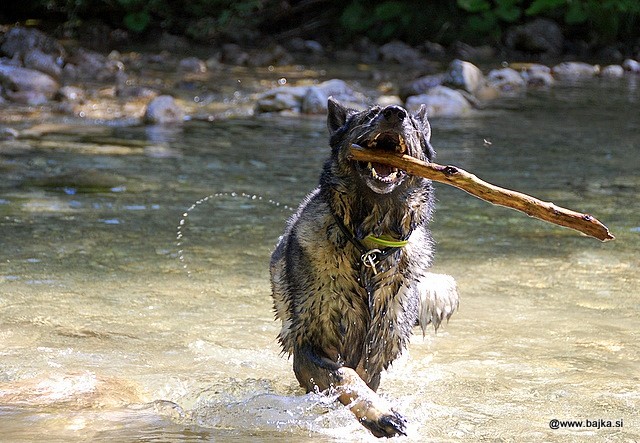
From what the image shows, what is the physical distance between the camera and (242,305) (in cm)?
645

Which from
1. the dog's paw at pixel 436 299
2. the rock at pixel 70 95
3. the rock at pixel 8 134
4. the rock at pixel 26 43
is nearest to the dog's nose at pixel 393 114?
the dog's paw at pixel 436 299

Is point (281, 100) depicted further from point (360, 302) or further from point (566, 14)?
point (566, 14)

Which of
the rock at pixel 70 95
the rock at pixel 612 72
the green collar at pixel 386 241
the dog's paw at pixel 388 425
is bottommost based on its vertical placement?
the rock at pixel 70 95

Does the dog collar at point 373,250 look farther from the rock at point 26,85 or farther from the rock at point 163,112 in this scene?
the rock at point 26,85

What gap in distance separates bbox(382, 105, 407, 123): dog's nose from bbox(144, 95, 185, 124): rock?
9.71 metres

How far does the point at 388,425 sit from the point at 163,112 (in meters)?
10.4

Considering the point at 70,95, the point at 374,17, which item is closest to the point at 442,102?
the point at 70,95

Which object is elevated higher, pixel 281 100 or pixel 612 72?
pixel 612 72

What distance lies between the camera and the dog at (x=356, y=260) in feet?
15.1

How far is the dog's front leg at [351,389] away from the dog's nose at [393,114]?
3.95 feet

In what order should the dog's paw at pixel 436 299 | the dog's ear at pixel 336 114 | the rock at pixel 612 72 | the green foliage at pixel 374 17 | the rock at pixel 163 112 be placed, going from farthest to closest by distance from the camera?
the green foliage at pixel 374 17 → the rock at pixel 612 72 → the rock at pixel 163 112 → the dog's paw at pixel 436 299 → the dog's ear at pixel 336 114

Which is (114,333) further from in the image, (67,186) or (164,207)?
(67,186)

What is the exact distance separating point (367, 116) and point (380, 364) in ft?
4.14

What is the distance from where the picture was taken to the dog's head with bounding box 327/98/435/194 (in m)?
4.45
